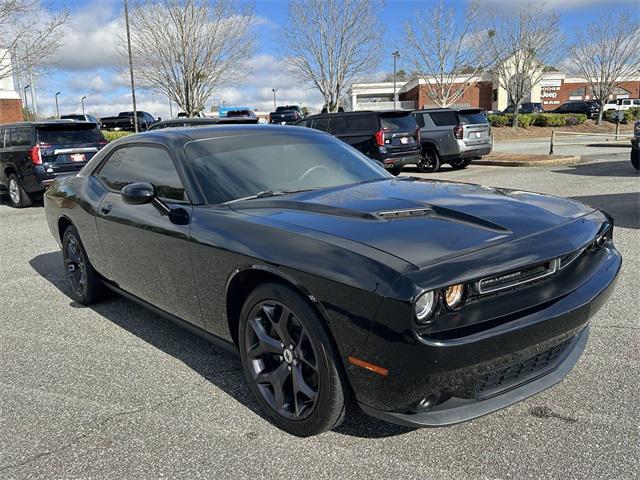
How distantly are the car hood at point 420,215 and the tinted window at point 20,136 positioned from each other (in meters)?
9.82

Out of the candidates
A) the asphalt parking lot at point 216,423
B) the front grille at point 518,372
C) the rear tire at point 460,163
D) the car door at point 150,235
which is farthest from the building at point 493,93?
the front grille at point 518,372

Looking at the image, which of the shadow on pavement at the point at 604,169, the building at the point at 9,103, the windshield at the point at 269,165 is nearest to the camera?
the windshield at the point at 269,165

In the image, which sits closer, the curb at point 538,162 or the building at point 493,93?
the curb at point 538,162

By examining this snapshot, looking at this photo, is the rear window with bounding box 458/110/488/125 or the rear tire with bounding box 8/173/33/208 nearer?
the rear tire with bounding box 8/173/33/208

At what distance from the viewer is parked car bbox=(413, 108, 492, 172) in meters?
15.1

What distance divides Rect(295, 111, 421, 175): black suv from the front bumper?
10.8 meters

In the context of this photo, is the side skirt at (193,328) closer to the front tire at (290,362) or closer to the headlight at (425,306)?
the front tire at (290,362)

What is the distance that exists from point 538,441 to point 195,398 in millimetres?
1878

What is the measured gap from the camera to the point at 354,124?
13.8 m

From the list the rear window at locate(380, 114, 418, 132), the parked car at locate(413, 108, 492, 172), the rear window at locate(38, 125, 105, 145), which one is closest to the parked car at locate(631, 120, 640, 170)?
the parked car at locate(413, 108, 492, 172)

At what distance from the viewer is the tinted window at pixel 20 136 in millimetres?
11164

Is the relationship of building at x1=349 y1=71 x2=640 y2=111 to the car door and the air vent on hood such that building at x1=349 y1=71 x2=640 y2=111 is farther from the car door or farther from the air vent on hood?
the air vent on hood

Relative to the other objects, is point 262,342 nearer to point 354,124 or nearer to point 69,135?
point 69,135

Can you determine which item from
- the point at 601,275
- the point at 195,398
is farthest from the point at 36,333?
the point at 601,275
